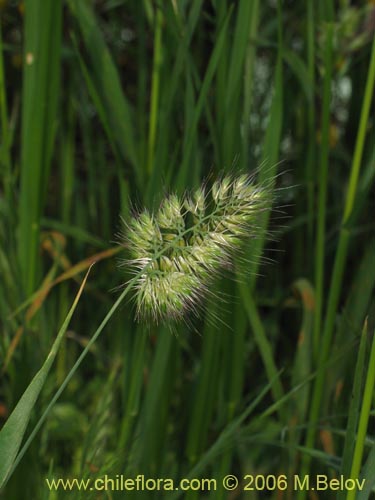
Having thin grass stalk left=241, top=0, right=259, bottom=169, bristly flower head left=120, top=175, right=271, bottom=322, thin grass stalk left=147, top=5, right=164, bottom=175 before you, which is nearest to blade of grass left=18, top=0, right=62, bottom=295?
thin grass stalk left=147, top=5, right=164, bottom=175

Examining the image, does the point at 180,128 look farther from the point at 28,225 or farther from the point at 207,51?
the point at 207,51

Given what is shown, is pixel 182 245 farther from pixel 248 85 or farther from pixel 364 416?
pixel 248 85

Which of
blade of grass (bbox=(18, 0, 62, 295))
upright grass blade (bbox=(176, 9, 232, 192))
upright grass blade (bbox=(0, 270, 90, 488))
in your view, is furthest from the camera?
blade of grass (bbox=(18, 0, 62, 295))

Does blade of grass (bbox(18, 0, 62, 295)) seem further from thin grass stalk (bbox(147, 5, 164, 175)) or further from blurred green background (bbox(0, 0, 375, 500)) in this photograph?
thin grass stalk (bbox(147, 5, 164, 175))

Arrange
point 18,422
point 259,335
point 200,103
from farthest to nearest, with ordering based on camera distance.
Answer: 1. point 259,335
2. point 200,103
3. point 18,422

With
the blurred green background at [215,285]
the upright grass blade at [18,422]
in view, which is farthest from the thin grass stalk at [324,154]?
the upright grass blade at [18,422]

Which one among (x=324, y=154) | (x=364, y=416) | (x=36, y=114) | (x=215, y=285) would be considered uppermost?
(x=36, y=114)

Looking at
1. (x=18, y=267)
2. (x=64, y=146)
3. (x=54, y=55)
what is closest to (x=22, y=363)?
(x=18, y=267)

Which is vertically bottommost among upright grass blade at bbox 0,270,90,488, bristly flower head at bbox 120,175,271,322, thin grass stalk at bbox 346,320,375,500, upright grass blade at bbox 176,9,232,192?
thin grass stalk at bbox 346,320,375,500

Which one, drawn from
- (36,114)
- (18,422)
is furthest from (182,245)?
(36,114)

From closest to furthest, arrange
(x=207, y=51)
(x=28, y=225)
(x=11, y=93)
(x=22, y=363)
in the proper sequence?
1. (x=22, y=363)
2. (x=28, y=225)
3. (x=207, y=51)
4. (x=11, y=93)

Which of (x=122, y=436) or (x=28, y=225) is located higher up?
(x=28, y=225)
